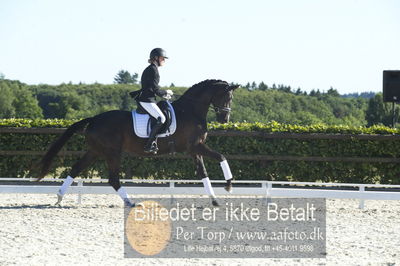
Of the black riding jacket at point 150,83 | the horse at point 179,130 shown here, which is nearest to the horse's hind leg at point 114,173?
the horse at point 179,130

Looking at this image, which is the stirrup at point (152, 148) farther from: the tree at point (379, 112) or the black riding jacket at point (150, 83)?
the tree at point (379, 112)

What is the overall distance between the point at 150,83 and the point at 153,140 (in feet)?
3.01

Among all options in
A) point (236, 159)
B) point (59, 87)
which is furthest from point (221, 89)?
point (59, 87)

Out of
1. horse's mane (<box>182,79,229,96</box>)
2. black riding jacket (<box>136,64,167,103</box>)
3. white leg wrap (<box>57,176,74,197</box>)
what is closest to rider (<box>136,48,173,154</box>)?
black riding jacket (<box>136,64,167,103</box>)

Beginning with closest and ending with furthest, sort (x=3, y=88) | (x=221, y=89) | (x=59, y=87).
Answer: (x=221, y=89)
(x=3, y=88)
(x=59, y=87)

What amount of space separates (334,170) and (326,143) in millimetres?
660

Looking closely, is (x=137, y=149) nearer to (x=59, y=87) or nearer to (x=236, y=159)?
(x=236, y=159)

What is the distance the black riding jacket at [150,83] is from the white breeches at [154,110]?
67mm

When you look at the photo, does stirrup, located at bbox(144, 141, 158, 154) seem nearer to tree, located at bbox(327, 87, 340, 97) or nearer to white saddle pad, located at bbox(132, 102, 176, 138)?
white saddle pad, located at bbox(132, 102, 176, 138)

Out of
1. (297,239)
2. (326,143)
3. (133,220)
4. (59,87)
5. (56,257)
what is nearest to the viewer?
(56,257)

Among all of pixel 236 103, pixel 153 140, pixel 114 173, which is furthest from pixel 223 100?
pixel 236 103

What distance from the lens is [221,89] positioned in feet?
30.5

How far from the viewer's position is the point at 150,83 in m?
8.91

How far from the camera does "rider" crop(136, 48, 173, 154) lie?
8.91 meters
